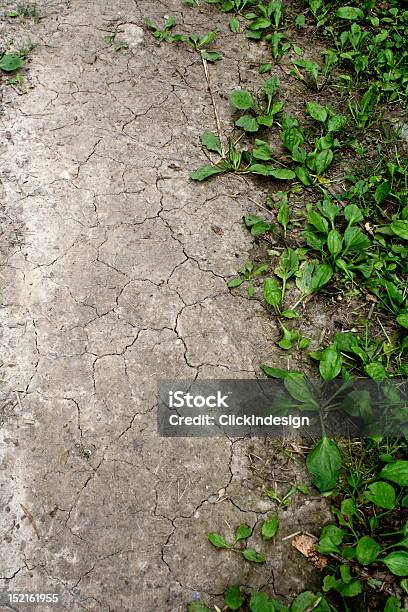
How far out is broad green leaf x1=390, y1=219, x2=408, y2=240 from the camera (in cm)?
283

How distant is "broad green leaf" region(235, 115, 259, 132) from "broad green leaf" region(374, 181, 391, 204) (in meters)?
0.80

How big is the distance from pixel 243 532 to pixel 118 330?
3.35 feet

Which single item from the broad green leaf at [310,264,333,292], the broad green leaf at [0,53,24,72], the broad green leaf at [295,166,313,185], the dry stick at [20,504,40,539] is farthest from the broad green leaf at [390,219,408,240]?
the broad green leaf at [0,53,24,72]

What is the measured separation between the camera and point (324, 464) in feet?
7.14

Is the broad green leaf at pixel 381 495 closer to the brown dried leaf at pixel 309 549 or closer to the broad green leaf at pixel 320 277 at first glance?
the brown dried leaf at pixel 309 549

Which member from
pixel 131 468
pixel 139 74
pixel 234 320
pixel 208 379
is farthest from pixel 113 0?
pixel 131 468

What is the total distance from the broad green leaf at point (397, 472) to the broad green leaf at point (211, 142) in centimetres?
194

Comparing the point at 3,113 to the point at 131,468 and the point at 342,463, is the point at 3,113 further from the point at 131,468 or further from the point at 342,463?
the point at 342,463

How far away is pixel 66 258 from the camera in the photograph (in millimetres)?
2762

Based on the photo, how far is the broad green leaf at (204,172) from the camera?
309 centimetres

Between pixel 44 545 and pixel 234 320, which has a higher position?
pixel 234 320

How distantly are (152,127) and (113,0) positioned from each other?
1372 millimetres

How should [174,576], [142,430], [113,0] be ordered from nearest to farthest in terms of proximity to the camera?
[174,576], [142,430], [113,0]

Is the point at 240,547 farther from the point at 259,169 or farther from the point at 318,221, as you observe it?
the point at 259,169
